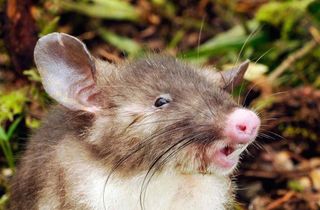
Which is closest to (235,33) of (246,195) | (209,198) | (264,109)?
(264,109)

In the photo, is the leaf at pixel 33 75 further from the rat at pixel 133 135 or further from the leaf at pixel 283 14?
the leaf at pixel 283 14

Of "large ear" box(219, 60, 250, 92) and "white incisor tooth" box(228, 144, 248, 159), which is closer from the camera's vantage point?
"white incisor tooth" box(228, 144, 248, 159)

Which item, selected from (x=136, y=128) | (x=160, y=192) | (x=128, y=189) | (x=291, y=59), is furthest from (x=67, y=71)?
(x=291, y=59)

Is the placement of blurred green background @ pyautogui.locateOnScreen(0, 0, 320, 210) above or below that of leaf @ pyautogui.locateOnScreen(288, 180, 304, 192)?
above

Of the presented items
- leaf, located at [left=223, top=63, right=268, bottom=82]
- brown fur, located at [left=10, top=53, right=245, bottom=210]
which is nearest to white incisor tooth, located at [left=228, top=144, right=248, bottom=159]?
brown fur, located at [left=10, top=53, right=245, bottom=210]

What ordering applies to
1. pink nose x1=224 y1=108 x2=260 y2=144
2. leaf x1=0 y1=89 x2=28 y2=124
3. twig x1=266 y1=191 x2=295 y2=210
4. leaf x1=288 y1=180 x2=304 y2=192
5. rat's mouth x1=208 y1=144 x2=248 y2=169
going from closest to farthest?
pink nose x1=224 y1=108 x2=260 y2=144 < rat's mouth x1=208 y1=144 x2=248 y2=169 < leaf x1=0 y1=89 x2=28 y2=124 < twig x1=266 y1=191 x2=295 y2=210 < leaf x1=288 y1=180 x2=304 y2=192

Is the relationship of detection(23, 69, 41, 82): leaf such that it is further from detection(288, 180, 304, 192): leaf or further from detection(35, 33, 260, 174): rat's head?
detection(288, 180, 304, 192): leaf

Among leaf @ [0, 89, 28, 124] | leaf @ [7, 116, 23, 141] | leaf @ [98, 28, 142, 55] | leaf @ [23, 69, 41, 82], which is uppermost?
leaf @ [23, 69, 41, 82]
